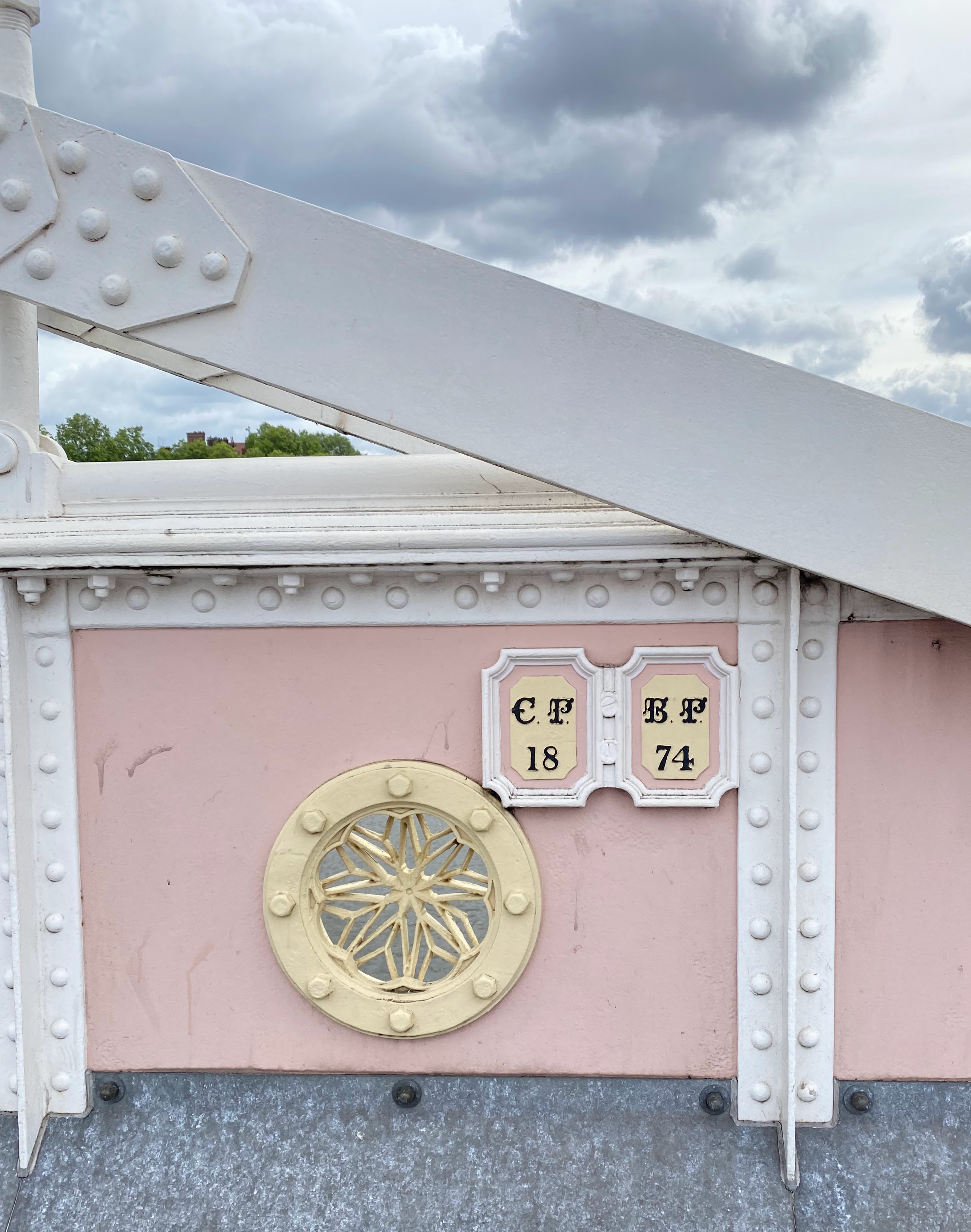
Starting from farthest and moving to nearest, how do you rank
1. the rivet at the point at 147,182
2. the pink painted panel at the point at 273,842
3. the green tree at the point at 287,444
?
the green tree at the point at 287,444 < the pink painted panel at the point at 273,842 < the rivet at the point at 147,182

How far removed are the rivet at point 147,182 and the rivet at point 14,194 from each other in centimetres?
25

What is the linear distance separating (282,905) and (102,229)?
67.4 inches

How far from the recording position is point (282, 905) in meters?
2.59

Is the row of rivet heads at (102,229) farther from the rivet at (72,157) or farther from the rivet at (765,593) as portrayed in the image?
the rivet at (765,593)

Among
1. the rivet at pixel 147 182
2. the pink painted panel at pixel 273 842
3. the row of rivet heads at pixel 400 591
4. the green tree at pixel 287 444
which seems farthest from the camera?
the green tree at pixel 287 444

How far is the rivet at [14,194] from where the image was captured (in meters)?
2.16

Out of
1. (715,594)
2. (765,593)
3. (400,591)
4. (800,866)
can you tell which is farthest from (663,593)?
(800,866)

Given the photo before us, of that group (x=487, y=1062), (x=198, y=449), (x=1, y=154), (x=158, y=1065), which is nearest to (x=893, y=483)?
(x=487, y=1062)

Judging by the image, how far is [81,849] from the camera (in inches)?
106

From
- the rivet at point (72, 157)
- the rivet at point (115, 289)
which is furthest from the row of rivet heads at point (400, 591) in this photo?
the rivet at point (72, 157)

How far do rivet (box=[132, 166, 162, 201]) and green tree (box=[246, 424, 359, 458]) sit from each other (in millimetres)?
23210

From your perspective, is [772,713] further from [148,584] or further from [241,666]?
[148,584]

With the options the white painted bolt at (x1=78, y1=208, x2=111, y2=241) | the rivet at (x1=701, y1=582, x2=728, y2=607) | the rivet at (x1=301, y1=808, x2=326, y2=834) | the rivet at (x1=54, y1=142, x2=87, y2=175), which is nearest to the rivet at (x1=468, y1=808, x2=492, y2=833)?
the rivet at (x1=301, y1=808, x2=326, y2=834)

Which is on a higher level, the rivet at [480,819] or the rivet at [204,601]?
the rivet at [204,601]
